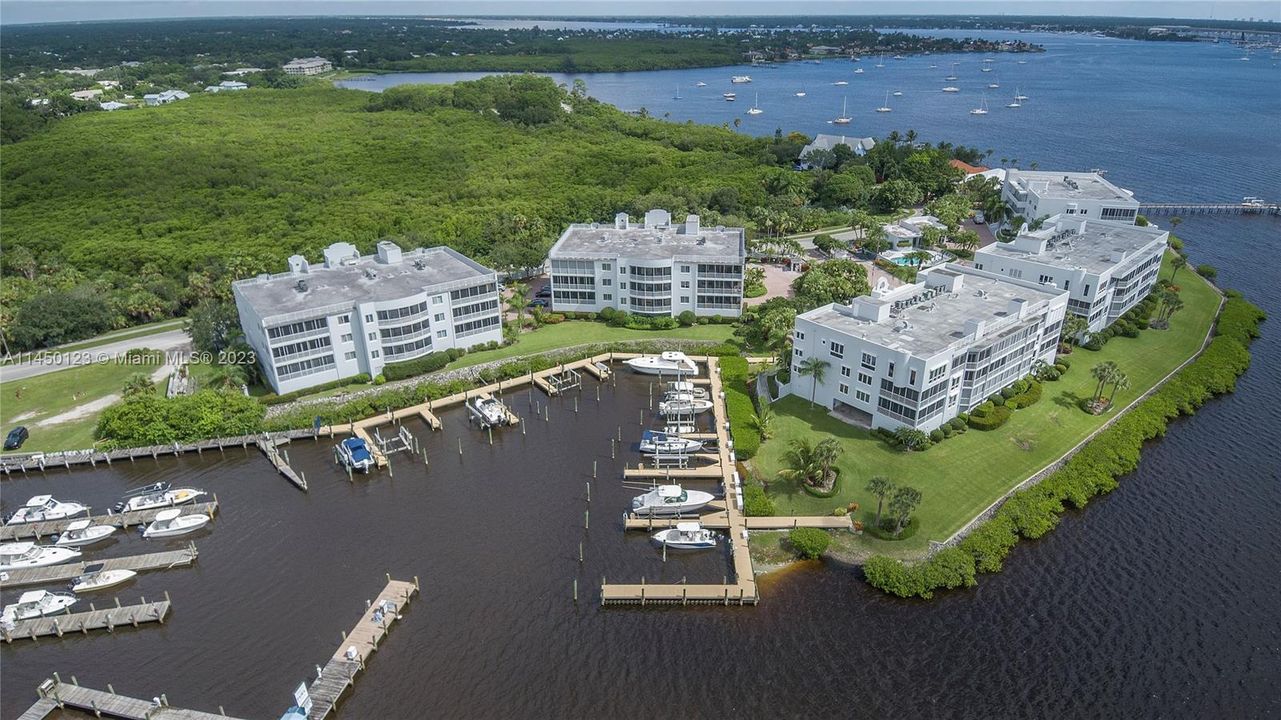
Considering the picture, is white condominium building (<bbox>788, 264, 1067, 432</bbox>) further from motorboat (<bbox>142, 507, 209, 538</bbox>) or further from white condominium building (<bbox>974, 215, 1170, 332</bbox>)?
motorboat (<bbox>142, 507, 209, 538</bbox>)

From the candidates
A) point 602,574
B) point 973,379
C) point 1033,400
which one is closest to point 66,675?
point 602,574

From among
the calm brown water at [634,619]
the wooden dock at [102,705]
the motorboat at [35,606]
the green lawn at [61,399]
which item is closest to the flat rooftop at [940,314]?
the calm brown water at [634,619]

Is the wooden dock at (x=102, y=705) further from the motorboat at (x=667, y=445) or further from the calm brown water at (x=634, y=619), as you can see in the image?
the motorboat at (x=667, y=445)

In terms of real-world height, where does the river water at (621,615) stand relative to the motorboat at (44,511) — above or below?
below

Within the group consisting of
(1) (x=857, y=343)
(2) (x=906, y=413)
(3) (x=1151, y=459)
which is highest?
(1) (x=857, y=343)

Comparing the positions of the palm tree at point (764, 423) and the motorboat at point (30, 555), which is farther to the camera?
the palm tree at point (764, 423)

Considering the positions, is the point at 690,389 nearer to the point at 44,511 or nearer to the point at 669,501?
the point at 669,501

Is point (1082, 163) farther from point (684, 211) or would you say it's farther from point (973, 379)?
point (973, 379)
